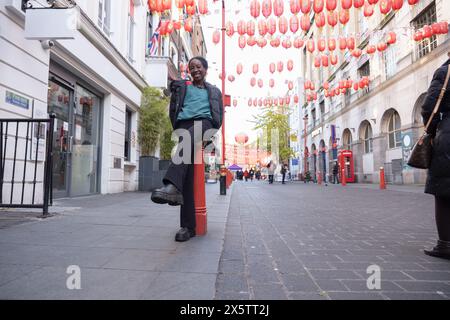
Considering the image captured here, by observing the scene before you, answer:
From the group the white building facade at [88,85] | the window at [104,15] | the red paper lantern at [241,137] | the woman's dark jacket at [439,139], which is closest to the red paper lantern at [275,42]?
the white building facade at [88,85]

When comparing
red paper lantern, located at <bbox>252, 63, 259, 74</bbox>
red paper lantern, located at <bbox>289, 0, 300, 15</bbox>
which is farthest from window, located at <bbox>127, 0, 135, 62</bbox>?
red paper lantern, located at <bbox>252, 63, 259, 74</bbox>

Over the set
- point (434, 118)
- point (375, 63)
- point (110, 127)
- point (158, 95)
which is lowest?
point (434, 118)

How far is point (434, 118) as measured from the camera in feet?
9.41

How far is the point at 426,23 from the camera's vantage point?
667 inches

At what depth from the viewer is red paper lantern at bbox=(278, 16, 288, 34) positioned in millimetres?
12180

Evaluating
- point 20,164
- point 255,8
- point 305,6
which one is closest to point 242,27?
point 255,8

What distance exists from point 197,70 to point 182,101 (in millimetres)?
386

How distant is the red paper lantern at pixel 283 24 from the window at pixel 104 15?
606cm

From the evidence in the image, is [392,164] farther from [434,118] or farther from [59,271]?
[59,271]

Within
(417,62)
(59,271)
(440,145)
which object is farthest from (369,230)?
(417,62)

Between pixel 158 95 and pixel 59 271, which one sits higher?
pixel 158 95

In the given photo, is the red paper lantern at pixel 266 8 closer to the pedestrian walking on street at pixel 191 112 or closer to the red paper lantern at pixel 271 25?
the red paper lantern at pixel 271 25

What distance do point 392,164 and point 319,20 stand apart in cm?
1119

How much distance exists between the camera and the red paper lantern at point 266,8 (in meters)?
10.9
